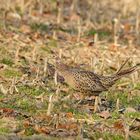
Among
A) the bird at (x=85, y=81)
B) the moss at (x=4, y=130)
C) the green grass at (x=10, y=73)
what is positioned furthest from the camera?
the green grass at (x=10, y=73)

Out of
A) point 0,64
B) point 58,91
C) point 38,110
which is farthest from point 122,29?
point 38,110

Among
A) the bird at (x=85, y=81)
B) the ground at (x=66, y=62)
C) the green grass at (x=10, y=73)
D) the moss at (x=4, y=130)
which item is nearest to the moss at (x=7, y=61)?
the ground at (x=66, y=62)

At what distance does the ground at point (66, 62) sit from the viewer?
28.3 ft

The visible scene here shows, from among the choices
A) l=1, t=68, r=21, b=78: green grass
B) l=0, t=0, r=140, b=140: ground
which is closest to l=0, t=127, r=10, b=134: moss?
l=0, t=0, r=140, b=140: ground

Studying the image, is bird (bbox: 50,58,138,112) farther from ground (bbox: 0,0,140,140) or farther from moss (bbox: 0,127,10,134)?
moss (bbox: 0,127,10,134)

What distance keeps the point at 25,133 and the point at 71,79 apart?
2.01 m

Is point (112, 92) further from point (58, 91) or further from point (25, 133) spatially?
point (25, 133)

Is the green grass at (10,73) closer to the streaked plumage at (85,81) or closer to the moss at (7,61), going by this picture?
the moss at (7,61)

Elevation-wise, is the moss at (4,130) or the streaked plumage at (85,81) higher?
the streaked plumage at (85,81)

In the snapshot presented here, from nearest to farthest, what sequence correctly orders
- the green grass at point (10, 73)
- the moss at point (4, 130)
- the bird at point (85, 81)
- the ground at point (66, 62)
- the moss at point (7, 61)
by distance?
the moss at point (4, 130), the ground at point (66, 62), the bird at point (85, 81), the green grass at point (10, 73), the moss at point (7, 61)

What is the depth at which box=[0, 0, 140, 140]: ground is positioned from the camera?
340 inches

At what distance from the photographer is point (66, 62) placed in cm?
1279

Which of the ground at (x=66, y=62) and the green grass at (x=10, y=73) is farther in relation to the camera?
the green grass at (x=10, y=73)

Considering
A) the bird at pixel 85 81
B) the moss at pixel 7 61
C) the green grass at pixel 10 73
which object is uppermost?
the moss at pixel 7 61
